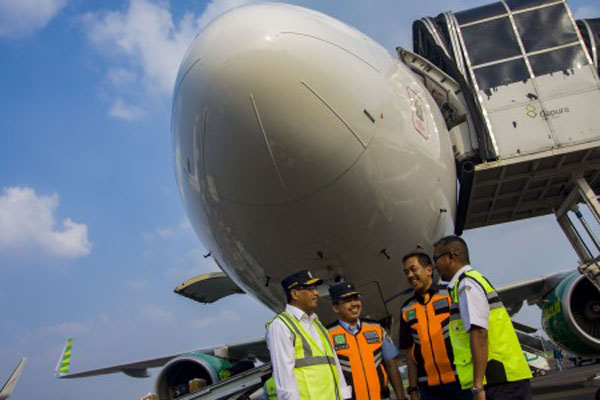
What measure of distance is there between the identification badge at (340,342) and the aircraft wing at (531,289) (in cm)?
674

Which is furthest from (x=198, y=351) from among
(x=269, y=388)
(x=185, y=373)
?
(x=269, y=388)

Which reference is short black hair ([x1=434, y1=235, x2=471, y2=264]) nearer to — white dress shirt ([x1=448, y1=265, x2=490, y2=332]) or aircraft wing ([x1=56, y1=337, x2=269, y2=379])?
white dress shirt ([x1=448, y1=265, x2=490, y2=332])

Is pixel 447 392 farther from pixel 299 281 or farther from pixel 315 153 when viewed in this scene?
pixel 315 153

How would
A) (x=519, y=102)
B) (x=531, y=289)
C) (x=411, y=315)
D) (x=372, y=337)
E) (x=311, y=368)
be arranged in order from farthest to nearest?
(x=531, y=289), (x=519, y=102), (x=372, y=337), (x=411, y=315), (x=311, y=368)

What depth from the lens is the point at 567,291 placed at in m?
7.94

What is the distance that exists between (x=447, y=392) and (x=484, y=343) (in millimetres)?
708

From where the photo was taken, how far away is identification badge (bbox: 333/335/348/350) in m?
3.23

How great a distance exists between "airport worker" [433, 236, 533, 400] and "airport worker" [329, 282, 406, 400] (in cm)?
61

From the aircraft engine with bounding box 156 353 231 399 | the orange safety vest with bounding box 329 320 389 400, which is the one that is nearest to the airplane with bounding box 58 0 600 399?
the orange safety vest with bounding box 329 320 389 400

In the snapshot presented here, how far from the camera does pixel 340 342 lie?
3.25 meters

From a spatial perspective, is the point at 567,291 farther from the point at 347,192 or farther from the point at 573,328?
the point at 347,192

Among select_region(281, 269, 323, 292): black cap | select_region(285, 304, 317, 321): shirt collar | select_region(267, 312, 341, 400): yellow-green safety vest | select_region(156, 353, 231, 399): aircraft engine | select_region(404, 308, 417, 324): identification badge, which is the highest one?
select_region(156, 353, 231, 399): aircraft engine

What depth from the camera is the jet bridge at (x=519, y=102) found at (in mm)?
6797

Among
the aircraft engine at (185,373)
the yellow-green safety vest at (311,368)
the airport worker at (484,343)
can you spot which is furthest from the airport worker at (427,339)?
the aircraft engine at (185,373)
